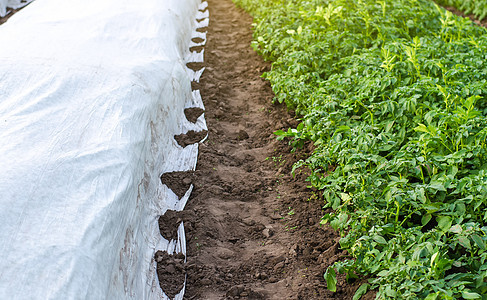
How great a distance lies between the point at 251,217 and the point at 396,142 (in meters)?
1.04

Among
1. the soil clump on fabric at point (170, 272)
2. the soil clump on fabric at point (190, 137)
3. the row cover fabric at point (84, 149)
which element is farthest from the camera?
the soil clump on fabric at point (190, 137)

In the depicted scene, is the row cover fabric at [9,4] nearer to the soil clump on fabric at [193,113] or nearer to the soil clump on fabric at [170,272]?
the soil clump on fabric at [193,113]

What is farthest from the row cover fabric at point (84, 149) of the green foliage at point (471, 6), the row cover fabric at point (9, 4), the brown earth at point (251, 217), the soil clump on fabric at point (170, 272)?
the green foliage at point (471, 6)

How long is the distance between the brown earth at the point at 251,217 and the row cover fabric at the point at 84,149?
0.24m

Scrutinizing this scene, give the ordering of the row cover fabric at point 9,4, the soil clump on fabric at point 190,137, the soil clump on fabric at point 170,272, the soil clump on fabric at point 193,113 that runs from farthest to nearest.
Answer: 1. the row cover fabric at point 9,4
2. the soil clump on fabric at point 193,113
3. the soil clump on fabric at point 190,137
4. the soil clump on fabric at point 170,272

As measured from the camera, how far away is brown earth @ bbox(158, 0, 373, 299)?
2193mm

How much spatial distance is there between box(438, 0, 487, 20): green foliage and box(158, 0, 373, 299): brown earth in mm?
3988

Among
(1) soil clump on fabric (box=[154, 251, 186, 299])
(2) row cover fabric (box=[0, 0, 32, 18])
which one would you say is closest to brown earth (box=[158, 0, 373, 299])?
(1) soil clump on fabric (box=[154, 251, 186, 299])

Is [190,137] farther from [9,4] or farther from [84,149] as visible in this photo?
[9,4]

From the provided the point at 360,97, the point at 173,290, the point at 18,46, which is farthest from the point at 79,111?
the point at 360,97

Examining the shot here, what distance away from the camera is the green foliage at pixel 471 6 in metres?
5.91

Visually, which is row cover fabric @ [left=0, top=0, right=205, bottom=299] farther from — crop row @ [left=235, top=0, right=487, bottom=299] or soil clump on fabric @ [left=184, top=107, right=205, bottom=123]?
crop row @ [left=235, top=0, right=487, bottom=299]

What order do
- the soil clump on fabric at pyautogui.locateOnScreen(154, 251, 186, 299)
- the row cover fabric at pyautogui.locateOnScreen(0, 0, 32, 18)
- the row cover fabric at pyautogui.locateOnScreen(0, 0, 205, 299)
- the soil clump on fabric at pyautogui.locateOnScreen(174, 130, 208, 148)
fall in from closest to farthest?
1. the row cover fabric at pyautogui.locateOnScreen(0, 0, 205, 299)
2. the soil clump on fabric at pyautogui.locateOnScreen(154, 251, 186, 299)
3. the soil clump on fabric at pyautogui.locateOnScreen(174, 130, 208, 148)
4. the row cover fabric at pyautogui.locateOnScreen(0, 0, 32, 18)

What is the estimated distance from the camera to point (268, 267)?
7.54 ft
